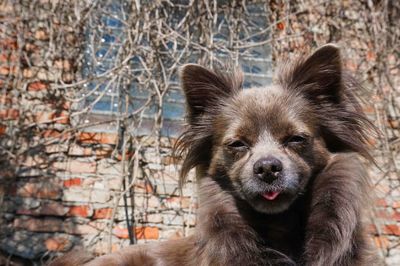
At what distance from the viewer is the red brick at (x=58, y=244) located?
16.8 ft

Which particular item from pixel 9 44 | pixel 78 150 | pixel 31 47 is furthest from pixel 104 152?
pixel 9 44

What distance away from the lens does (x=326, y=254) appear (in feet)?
8.29

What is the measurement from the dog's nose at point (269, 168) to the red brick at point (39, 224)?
3284mm

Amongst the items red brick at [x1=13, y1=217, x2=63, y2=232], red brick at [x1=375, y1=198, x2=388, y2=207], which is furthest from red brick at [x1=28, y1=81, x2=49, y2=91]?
Answer: red brick at [x1=375, y1=198, x2=388, y2=207]

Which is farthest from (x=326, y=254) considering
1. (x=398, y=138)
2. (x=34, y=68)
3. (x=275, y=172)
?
(x=34, y=68)

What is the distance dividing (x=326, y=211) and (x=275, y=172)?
0.40 metres

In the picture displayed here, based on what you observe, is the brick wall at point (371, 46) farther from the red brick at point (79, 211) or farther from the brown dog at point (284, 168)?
the brown dog at point (284, 168)

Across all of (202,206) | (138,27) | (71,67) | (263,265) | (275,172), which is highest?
(138,27)

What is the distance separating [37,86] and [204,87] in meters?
3.11

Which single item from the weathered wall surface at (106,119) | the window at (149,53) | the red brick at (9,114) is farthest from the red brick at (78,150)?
the red brick at (9,114)

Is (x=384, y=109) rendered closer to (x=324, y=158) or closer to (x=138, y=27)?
(x=138, y=27)

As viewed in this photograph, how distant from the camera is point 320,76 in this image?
281cm

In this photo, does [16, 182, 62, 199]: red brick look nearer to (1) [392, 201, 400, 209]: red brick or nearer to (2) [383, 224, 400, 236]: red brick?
(2) [383, 224, 400, 236]: red brick

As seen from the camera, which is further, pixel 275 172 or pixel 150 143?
pixel 150 143
